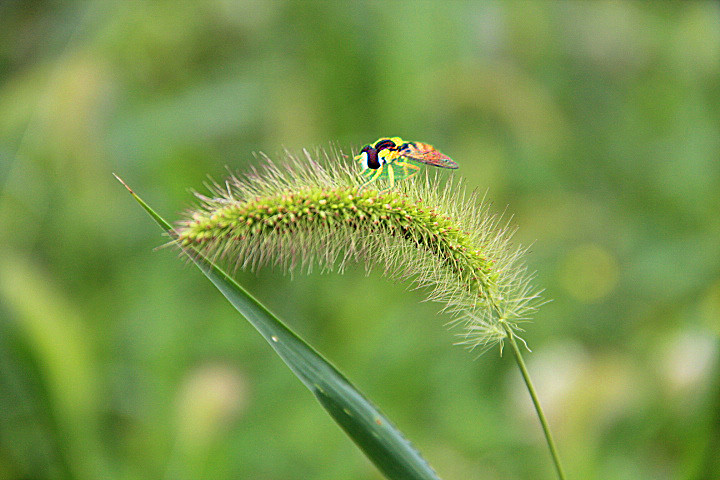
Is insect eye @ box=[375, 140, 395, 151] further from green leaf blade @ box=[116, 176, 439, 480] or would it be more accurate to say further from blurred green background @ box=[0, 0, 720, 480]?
blurred green background @ box=[0, 0, 720, 480]

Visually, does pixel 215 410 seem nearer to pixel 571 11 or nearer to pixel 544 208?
pixel 544 208

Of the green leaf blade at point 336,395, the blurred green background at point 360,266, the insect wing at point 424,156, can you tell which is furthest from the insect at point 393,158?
the blurred green background at point 360,266

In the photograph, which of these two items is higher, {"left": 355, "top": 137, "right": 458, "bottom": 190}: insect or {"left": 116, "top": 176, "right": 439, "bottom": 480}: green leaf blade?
{"left": 355, "top": 137, "right": 458, "bottom": 190}: insect

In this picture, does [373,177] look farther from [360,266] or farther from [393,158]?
[360,266]

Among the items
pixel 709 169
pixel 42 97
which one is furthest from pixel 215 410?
pixel 709 169

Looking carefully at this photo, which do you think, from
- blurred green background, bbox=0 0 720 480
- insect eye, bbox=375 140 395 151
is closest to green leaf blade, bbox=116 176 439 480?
insect eye, bbox=375 140 395 151

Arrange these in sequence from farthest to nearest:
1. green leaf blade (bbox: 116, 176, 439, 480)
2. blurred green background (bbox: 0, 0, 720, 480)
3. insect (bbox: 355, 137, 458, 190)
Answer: blurred green background (bbox: 0, 0, 720, 480) < insect (bbox: 355, 137, 458, 190) < green leaf blade (bbox: 116, 176, 439, 480)
